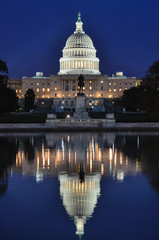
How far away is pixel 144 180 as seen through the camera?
50.3 feet

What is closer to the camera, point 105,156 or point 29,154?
point 105,156

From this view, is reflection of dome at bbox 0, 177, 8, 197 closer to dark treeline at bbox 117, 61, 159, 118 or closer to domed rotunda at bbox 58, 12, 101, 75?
dark treeline at bbox 117, 61, 159, 118

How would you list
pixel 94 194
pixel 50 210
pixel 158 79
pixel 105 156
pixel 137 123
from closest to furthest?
1. pixel 50 210
2. pixel 94 194
3. pixel 105 156
4. pixel 137 123
5. pixel 158 79

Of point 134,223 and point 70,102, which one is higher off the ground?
point 70,102

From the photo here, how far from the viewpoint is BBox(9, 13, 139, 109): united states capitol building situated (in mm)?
150125

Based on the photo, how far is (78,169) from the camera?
58.3 ft

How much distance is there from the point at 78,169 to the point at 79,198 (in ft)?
17.0

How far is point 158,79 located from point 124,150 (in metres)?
37.8

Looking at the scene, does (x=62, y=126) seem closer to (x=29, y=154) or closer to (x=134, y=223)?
(x=29, y=154)

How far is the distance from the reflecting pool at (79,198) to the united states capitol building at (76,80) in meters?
127

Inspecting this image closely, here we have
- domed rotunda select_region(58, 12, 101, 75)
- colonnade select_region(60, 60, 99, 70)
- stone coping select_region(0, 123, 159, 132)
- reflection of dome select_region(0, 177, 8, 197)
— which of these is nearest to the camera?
reflection of dome select_region(0, 177, 8, 197)

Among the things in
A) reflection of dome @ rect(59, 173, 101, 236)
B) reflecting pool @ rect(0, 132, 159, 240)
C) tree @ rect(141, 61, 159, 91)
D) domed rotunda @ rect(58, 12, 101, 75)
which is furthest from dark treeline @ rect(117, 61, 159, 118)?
domed rotunda @ rect(58, 12, 101, 75)

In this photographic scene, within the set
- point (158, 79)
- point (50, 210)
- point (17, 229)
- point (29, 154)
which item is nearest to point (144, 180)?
point (50, 210)

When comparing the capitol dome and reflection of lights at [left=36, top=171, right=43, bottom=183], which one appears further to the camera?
the capitol dome
